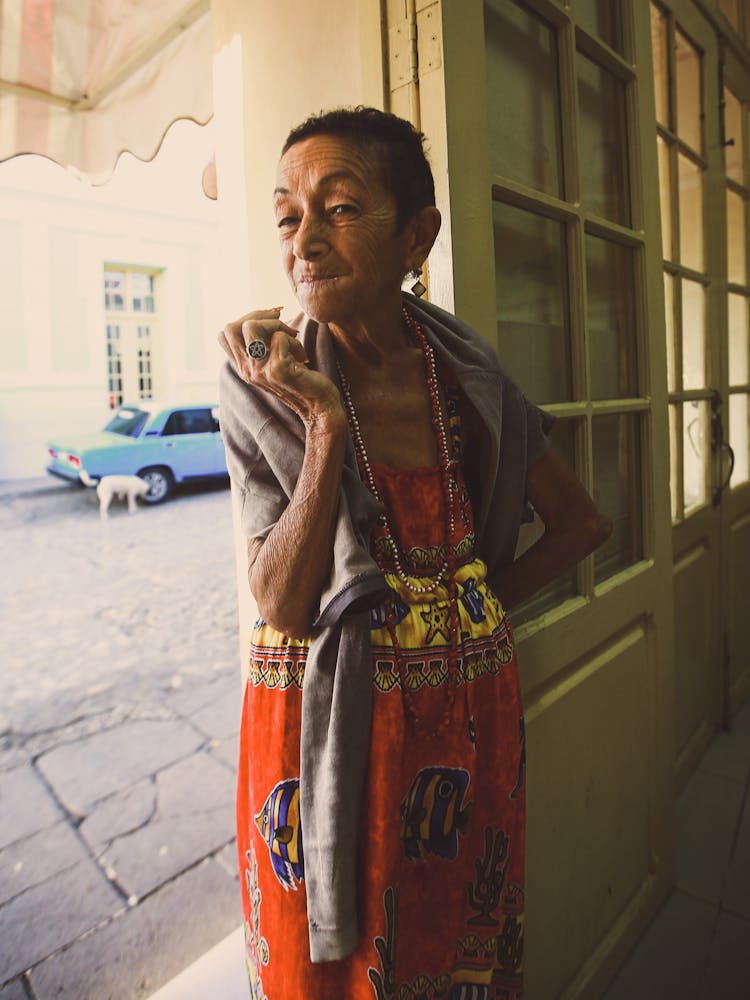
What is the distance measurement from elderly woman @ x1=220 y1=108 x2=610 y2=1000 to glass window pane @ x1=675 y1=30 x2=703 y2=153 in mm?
2124

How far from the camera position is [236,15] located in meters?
1.61

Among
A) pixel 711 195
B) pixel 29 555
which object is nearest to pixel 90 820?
pixel 711 195

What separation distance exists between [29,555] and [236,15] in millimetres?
6454

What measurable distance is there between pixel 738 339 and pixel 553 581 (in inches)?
90.0

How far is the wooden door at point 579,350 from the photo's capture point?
1.21 meters

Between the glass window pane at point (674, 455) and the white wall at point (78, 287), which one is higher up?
the white wall at point (78, 287)

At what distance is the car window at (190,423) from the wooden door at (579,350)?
858 centimetres

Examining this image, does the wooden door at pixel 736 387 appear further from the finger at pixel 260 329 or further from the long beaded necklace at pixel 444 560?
the finger at pixel 260 329

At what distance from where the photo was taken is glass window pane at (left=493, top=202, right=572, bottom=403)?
1.40 m

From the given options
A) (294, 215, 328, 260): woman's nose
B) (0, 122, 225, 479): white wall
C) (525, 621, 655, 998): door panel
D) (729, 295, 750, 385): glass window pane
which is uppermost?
(0, 122, 225, 479): white wall

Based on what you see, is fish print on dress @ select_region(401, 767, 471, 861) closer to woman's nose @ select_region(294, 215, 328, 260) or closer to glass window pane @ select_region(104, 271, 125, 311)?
woman's nose @ select_region(294, 215, 328, 260)

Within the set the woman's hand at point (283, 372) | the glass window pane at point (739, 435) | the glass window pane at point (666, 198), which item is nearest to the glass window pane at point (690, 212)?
the glass window pane at point (666, 198)

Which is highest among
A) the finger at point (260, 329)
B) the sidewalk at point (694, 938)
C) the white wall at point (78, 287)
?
the white wall at point (78, 287)

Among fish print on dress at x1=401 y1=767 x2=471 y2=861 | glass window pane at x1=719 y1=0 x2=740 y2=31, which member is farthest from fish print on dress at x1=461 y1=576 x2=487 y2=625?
glass window pane at x1=719 y1=0 x2=740 y2=31
